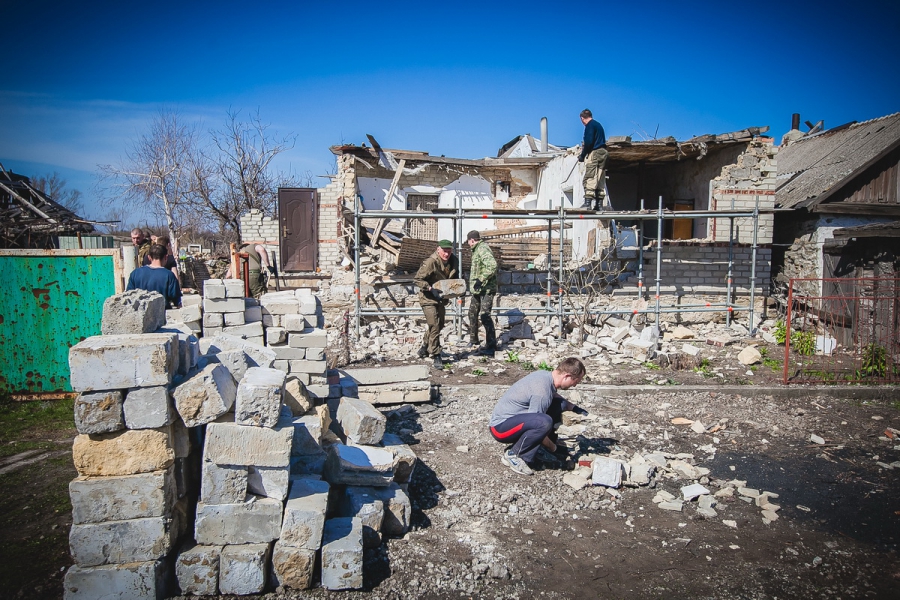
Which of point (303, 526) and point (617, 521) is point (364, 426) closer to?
point (303, 526)

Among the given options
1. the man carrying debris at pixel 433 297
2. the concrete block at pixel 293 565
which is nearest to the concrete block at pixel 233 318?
the concrete block at pixel 293 565

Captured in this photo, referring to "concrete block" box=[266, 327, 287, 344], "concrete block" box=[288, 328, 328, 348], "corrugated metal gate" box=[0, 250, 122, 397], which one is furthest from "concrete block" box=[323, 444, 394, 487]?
"corrugated metal gate" box=[0, 250, 122, 397]

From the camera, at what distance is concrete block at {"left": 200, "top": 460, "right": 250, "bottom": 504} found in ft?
9.75

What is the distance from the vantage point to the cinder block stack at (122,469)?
2.84m

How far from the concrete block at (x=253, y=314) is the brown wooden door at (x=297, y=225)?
9721mm

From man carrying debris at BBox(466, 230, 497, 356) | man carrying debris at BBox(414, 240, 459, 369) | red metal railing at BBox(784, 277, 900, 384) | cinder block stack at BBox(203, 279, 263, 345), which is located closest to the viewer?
cinder block stack at BBox(203, 279, 263, 345)

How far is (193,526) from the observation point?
321cm

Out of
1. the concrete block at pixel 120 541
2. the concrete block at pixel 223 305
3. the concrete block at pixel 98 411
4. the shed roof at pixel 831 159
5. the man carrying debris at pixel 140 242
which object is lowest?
the concrete block at pixel 120 541

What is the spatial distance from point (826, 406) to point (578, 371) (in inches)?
170

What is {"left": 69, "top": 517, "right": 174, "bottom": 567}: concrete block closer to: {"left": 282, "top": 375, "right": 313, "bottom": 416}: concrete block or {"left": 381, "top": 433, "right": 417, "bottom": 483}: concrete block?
{"left": 282, "top": 375, "right": 313, "bottom": 416}: concrete block

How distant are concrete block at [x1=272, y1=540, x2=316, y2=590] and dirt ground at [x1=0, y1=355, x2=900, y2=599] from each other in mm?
102

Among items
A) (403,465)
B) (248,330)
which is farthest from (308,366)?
(403,465)

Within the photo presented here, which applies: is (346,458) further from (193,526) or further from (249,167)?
(249,167)

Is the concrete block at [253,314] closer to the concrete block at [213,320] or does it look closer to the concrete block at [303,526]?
the concrete block at [213,320]
